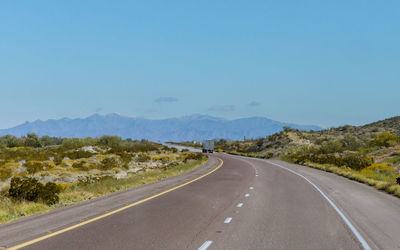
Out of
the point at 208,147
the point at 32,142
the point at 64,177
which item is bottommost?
the point at 64,177

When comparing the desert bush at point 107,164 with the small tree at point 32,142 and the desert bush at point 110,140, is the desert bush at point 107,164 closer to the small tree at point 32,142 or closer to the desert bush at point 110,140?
the desert bush at point 110,140

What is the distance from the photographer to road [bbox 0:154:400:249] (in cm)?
771

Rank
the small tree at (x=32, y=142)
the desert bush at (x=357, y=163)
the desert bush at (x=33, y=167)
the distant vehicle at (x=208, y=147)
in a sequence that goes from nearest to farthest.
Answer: the desert bush at (x=33, y=167), the desert bush at (x=357, y=163), the distant vehicle at (x=208, y=147), the small tree at (x=32, y=142)

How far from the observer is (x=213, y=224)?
9.61m

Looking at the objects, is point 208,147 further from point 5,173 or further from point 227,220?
point 227,220

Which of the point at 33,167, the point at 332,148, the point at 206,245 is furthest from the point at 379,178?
the point at 332,148

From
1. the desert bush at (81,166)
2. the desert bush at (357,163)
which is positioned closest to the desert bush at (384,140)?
the desert bush at (357,163)

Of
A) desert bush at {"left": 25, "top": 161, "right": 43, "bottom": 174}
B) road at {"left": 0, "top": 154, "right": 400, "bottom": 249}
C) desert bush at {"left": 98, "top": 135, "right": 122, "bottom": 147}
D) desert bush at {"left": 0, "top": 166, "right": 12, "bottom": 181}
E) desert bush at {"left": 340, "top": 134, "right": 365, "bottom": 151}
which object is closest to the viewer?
road at {"left": 0, "top": 154, "right": 400, "bottom": 249}

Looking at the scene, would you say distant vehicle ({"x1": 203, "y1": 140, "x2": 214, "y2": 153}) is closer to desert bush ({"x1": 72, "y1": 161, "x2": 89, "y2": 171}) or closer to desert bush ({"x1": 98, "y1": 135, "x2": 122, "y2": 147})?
desert bush ({"x1": 98, "y1": 135, "x2": 122, "y2": 147})

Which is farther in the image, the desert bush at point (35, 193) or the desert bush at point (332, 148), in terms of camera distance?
the desert bush at point (332, 148)

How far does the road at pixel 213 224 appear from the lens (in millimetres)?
7711

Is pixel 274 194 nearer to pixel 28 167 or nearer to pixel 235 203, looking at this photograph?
pixel 235 203

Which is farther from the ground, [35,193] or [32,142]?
[32,142]

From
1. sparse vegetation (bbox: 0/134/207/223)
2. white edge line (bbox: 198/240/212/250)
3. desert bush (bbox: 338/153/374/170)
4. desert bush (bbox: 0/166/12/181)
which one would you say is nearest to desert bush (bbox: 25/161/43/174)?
sparse vegetation (bbox: 0/134/207/223)
